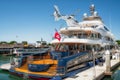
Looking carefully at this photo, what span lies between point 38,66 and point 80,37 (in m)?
9.89

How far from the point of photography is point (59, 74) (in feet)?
57.5

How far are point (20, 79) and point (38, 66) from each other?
10.5 ft

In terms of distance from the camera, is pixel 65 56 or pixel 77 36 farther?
Result: pixel 77 36

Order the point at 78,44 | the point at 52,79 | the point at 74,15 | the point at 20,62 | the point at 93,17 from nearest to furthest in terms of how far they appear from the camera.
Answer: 1. the point at 52,79
2. the point at 20,62
3. the point at 78,44
4. the point at 74,15
5. the point at 93,17

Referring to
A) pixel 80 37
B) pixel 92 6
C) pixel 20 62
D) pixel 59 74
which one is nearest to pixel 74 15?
pixel 80 37

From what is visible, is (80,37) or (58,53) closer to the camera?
(58,53)

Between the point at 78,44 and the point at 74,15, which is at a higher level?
the point at 74,15

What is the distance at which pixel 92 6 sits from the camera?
39625mm

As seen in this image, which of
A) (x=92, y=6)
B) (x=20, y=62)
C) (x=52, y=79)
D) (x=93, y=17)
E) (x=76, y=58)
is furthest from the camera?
(x=92, y=6)

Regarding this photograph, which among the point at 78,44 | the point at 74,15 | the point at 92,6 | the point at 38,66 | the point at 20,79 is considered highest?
the point at 92,6

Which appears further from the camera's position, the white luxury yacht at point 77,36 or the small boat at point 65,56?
the white luxury yacht at point 77,36

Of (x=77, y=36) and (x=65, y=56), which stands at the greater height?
(x=77, y=36)

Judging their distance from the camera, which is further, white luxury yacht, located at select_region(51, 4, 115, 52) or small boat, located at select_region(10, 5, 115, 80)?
white luxury yacht, located at select_region(51, 4, 115, 52)

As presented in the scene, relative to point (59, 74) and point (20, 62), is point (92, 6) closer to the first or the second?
point (20, 62)
